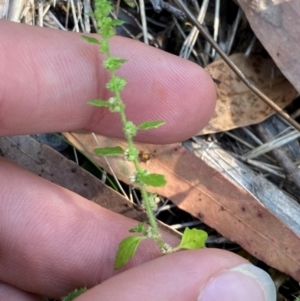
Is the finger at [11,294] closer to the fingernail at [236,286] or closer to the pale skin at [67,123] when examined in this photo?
the pale skin at [67,123]

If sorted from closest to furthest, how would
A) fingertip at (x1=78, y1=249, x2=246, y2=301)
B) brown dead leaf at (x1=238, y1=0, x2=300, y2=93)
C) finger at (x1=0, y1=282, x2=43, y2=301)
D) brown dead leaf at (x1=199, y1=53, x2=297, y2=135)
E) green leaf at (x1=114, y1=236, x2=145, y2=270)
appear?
fingertip at (x1=78, y1=249, x2=246, y2=301)
green leaf at (x1=114, y1=236, x2=145, y2=270)
finger at (x1=0, y1=282, x2=43, y2=301)
brown dead leaf at (x1=238, y1=0, x2=300, y2=93)
brown dead leaf at (x1=199, y1=53, x2=297, y2=135)

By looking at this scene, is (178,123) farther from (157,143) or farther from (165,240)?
(165,240)

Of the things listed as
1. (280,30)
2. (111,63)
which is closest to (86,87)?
(111,63)

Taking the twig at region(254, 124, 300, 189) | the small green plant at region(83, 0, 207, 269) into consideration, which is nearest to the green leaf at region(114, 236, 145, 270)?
the small green plant at region(83, 0, 207, 269)

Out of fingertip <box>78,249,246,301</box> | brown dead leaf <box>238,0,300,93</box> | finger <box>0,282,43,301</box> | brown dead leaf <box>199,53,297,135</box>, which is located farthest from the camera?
brown dead leaf <box>199,53,297,135</box>

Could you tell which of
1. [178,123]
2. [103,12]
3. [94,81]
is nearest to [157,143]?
[178,123]

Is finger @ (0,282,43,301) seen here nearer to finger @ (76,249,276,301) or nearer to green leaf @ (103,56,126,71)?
finger @ (76,249,276,301)
